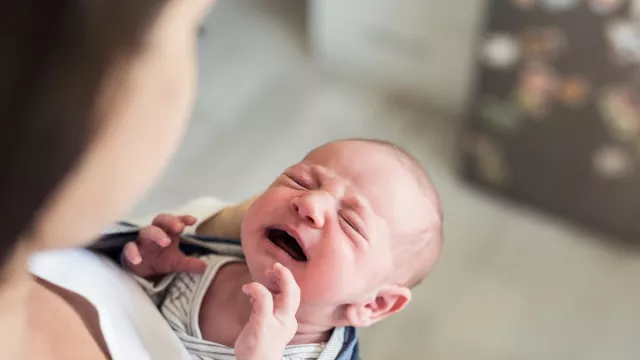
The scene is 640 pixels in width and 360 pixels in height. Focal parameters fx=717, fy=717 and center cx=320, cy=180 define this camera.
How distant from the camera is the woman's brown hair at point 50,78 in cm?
26

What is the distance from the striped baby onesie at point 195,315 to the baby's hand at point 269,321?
0.17 feet

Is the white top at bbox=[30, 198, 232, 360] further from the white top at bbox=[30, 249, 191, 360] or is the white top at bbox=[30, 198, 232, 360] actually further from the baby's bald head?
the baby's bald head

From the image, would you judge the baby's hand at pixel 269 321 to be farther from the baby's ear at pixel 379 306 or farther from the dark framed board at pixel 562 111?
the dark framed board at pixel 562 111

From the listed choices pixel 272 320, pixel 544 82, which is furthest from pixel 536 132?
pixel 272 320

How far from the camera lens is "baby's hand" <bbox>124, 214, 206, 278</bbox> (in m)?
0.61

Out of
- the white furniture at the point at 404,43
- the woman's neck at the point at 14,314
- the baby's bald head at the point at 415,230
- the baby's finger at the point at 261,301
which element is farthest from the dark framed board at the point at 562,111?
the woman's neck at the point at 14,314

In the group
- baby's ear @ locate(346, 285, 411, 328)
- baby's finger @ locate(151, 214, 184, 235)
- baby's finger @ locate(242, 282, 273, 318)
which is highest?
baby's finger @ locate(151, 214, 184, 235)

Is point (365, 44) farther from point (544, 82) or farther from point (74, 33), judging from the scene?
point (74, 33)

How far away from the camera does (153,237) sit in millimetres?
603

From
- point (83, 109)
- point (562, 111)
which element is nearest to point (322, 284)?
point (83, 109)

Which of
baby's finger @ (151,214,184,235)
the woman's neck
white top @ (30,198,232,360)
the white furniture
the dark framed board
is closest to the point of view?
the woman's neck

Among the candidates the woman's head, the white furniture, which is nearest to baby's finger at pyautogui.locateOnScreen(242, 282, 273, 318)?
the woman's head

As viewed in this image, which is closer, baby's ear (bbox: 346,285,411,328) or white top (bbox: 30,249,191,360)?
white top (bbox: 30,249,191,360)

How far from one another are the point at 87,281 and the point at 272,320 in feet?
0.48
